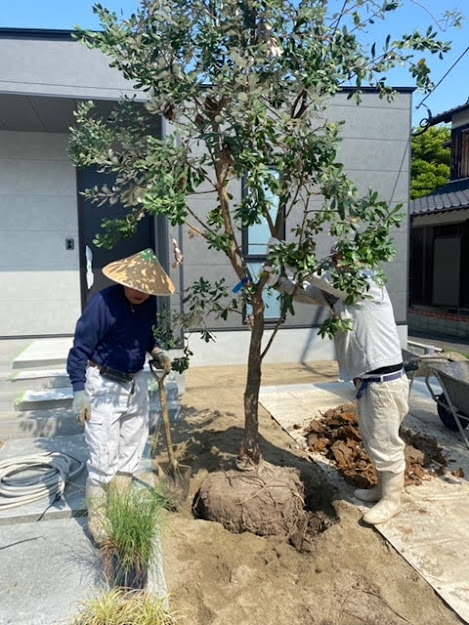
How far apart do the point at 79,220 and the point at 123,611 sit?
6.16 m

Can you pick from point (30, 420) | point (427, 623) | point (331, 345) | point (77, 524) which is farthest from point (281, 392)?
point (427, 623)

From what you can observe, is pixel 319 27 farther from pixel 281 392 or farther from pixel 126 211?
pixel 126 211

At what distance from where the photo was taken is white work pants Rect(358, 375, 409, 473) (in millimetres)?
3312

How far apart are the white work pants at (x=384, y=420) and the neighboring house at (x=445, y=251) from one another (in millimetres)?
8477

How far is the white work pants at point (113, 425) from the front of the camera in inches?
122

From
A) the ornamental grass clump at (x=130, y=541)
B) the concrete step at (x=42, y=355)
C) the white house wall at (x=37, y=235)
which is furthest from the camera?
the white house wall at (x=37, y=235)

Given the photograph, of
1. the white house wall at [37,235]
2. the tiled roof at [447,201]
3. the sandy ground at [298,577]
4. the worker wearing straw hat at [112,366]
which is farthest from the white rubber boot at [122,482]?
the tiled roof at [447,201]

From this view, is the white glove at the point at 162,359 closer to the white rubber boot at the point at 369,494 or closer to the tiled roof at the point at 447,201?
the white rubber boot at the point at 369,494

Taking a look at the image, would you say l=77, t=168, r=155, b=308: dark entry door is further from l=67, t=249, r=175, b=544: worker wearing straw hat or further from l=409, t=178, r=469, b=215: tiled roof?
l=409, t=178, r=469, b=215: tiled roof

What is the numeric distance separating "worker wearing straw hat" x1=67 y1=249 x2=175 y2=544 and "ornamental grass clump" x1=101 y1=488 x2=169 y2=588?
1.20 feet

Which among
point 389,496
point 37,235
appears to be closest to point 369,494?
point 389,496

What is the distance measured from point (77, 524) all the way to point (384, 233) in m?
2.54

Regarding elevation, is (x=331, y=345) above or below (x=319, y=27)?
below

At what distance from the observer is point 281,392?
634 centimetres
